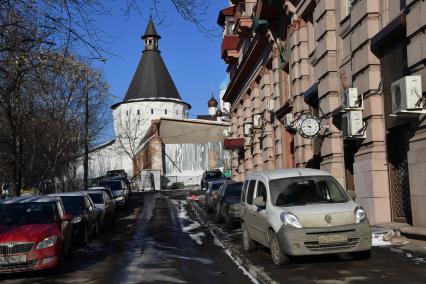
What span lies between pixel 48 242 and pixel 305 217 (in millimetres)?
4859

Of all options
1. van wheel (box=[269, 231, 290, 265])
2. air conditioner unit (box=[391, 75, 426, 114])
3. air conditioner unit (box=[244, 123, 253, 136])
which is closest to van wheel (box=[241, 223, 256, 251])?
van wheel (box=[269, 231, 290, 265])

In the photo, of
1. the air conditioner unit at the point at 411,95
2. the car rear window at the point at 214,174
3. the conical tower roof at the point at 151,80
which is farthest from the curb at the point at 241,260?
the conical tower roof at the point at 151,80

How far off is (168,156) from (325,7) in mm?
53304

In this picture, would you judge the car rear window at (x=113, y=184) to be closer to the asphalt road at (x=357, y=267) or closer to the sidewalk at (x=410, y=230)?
the sidewalk at (x=410, y=230)

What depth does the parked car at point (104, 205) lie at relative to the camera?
21.2m

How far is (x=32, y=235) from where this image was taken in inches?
432

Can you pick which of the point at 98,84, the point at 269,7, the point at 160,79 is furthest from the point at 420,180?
the point at 160,79

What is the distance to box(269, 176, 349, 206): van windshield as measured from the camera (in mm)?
11211

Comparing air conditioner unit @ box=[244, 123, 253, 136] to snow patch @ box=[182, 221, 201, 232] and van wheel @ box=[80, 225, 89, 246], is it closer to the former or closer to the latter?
snow patch @ box=[182, 221, 201, 232]

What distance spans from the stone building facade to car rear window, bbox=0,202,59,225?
7949 millimetres

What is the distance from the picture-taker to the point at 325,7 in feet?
62.2

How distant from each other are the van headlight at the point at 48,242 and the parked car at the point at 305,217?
4.00 m

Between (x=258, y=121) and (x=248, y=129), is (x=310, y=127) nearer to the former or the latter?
(x=258, y=121)

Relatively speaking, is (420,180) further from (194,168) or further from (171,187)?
(194,168)
